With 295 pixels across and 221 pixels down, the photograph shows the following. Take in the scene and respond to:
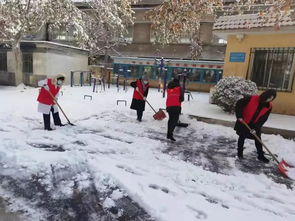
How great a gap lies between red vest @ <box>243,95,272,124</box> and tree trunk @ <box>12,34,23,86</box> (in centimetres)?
1238

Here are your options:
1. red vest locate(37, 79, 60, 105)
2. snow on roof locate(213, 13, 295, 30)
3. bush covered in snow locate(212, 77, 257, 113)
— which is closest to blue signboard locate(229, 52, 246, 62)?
snow on roof locate(213, 13, 295, 30)

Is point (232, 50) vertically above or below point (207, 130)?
above

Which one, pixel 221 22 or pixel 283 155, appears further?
pixel 221 22

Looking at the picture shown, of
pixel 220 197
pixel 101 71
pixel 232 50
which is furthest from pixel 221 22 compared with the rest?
pixel 101 71

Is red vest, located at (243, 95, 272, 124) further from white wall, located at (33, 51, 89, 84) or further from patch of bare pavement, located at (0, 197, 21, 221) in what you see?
white wall, located at (33, 51, 89, 84)

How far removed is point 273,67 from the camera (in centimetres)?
930

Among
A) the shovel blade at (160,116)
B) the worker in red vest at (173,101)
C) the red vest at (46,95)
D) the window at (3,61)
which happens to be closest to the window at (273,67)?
the shovel blade at (160,116)

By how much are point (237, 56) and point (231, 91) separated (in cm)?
229

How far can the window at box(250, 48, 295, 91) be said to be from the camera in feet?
29.6

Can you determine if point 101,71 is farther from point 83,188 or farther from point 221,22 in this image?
point 83,188

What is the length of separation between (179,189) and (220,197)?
576 millimetres

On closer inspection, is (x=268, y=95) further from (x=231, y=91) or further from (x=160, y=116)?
(x=160, y=116)

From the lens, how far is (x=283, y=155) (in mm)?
5609

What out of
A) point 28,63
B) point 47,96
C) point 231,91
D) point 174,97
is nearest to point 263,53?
point 231,91
